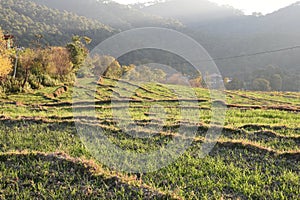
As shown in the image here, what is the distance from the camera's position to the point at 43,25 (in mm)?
126625

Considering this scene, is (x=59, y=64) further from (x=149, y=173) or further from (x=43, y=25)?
(x=43, y=25)

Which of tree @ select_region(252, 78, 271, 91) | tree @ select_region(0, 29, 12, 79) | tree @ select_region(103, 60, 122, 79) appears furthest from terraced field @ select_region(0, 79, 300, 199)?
tree @ select_region(252, 78, 271, 91)

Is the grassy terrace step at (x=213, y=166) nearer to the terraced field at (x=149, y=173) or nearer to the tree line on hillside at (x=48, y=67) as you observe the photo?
the terraced field at (x=149, y=173)

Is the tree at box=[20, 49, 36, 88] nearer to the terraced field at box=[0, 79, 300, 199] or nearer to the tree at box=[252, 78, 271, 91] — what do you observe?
the terraced field at box=[0, 79, 300, 199]

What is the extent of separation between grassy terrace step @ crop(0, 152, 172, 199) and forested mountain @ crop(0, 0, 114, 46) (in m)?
97.8

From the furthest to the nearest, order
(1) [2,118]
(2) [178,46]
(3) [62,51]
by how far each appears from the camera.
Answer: (2) [178,46], (3) [62,51], (1) [2,118]

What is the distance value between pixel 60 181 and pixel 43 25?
13275 centimetres

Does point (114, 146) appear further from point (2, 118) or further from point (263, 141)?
point (2, 118)

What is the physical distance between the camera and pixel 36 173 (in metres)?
7.25

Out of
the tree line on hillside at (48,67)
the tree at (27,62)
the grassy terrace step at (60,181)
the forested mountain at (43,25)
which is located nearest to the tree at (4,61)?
the tree line on hillside at (48,67)

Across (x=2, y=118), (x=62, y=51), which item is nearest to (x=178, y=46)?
(x=62, y=51)

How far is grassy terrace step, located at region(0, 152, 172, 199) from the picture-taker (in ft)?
20.5

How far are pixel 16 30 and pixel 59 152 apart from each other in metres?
108

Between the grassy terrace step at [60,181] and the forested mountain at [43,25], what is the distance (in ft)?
321
